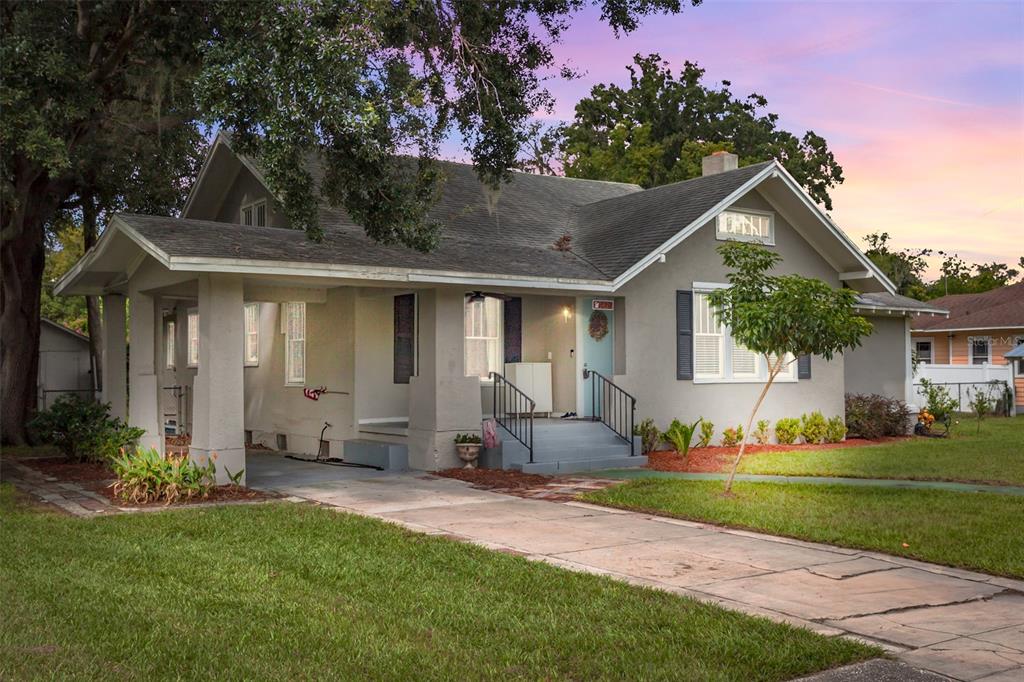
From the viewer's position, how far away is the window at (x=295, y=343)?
55.9 ft

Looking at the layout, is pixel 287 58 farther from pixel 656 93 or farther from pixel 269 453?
pixel 656 93

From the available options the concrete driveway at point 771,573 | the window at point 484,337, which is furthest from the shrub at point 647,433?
the concrete driveway at point 771,573

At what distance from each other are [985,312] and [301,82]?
1247 inches

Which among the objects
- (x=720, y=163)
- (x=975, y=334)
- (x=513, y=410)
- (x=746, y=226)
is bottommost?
(x=513, y=410)

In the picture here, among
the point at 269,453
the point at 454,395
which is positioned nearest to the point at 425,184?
the point at 454,395

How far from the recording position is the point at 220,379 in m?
12.4

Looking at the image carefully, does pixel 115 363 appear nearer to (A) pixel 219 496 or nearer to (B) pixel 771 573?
(A) pixel 219 496

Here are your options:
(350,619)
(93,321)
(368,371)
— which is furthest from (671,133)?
(350,619)

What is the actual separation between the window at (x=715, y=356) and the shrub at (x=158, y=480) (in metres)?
9.35

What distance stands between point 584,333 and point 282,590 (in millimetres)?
10351

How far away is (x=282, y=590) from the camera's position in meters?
6.89

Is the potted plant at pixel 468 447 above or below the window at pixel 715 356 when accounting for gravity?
below

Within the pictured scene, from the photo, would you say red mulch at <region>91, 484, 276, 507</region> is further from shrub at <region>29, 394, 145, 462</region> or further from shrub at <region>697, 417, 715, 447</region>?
shrub at <region>697, 417, 715, 447</region>

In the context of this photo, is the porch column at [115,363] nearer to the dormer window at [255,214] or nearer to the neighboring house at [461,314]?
the neighboring house at [461,314]
